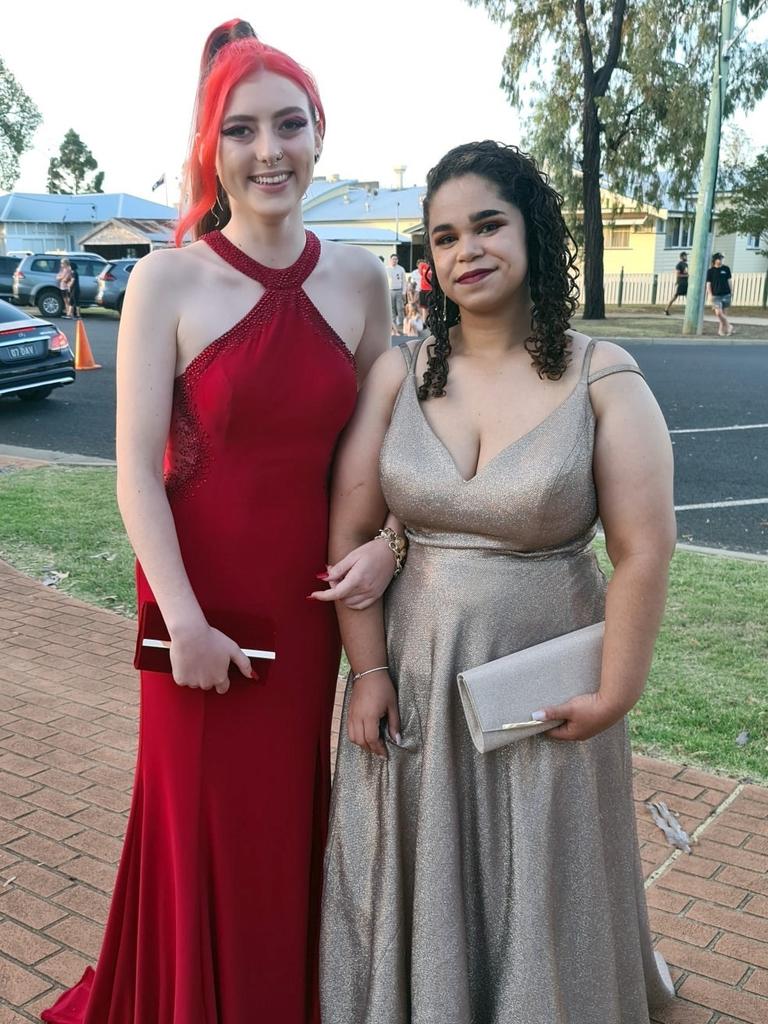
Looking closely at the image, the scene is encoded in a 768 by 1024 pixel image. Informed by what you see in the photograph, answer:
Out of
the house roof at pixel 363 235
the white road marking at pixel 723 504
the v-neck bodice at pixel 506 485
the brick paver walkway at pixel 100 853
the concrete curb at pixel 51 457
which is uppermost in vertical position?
the house roof at pixel 363 235

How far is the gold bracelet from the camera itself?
210cm

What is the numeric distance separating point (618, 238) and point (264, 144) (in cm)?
4627

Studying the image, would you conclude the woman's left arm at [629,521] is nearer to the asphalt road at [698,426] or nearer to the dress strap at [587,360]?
the dress strap at [587,360]

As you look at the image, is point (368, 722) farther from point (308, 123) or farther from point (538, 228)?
point (308, 123)

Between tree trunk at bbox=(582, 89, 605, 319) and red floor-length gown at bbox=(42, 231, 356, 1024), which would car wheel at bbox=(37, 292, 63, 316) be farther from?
red floor-length gown at bbox=(42, 231, 356, 1024)

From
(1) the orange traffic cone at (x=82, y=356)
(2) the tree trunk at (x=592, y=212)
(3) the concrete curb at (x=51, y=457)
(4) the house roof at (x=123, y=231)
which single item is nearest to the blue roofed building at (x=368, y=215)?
(4) the house roof at (x=123, y=231)

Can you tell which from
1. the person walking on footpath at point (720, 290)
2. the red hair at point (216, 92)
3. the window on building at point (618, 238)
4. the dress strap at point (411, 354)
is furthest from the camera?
the window on building at point (618, 238)

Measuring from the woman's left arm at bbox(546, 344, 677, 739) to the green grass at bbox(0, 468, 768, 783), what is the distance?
212 centimetres

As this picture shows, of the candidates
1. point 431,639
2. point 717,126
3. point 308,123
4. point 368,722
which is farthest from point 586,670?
point 717,126

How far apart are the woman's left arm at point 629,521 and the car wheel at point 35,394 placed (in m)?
11.9

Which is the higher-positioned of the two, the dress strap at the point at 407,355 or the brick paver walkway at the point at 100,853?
the dress strap at the point at 407,355

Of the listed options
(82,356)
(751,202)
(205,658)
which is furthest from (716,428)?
(751,202)

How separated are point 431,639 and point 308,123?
109 cm

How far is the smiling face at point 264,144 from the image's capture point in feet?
6.47
